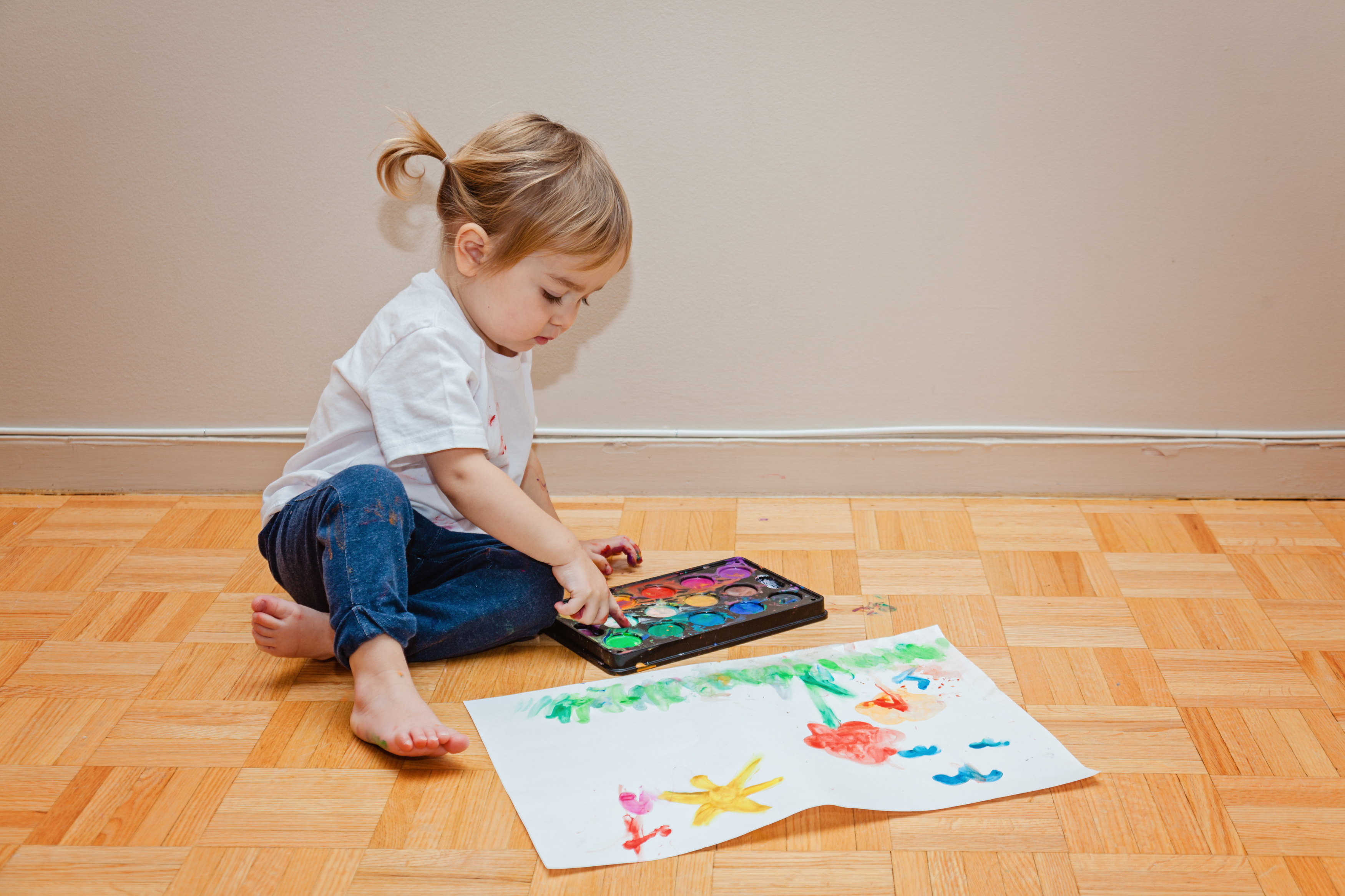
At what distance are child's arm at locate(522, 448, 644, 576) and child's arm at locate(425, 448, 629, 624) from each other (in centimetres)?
17

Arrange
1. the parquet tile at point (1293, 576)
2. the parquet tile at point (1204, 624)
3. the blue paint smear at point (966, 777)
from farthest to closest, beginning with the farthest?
the parquet tile at point (1293, 576) → the parquet tile at point (1204, 624) → the blue paint smear at point (966, 777)

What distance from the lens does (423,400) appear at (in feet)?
2.99

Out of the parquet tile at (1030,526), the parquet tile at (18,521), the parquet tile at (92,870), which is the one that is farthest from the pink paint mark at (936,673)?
the parquet tile at (18,521)

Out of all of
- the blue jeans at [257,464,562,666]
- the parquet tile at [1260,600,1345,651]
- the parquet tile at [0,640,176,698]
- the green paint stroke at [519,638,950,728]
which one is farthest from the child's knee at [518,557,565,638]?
the parquet tile at [1260,600,1345,651]

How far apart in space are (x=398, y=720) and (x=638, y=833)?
21 cm

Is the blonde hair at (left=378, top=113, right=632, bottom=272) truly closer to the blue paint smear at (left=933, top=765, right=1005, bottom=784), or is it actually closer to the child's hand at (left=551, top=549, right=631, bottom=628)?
the child's hand at (left=551, top=549, right=631, bottom=628)

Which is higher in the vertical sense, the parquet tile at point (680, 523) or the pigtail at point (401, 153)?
the pigtail at point (401, 153)

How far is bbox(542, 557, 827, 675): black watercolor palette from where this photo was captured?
956 millimetres

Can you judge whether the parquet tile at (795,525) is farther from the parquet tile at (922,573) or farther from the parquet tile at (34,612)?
the parquet tile at (34,612)

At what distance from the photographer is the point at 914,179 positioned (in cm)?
127

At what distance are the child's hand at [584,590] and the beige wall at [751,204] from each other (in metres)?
0.46

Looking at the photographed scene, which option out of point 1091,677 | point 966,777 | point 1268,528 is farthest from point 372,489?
point 1268,528

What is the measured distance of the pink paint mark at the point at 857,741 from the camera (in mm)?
793

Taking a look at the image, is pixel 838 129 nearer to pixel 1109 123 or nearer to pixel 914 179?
pixel 914 179
